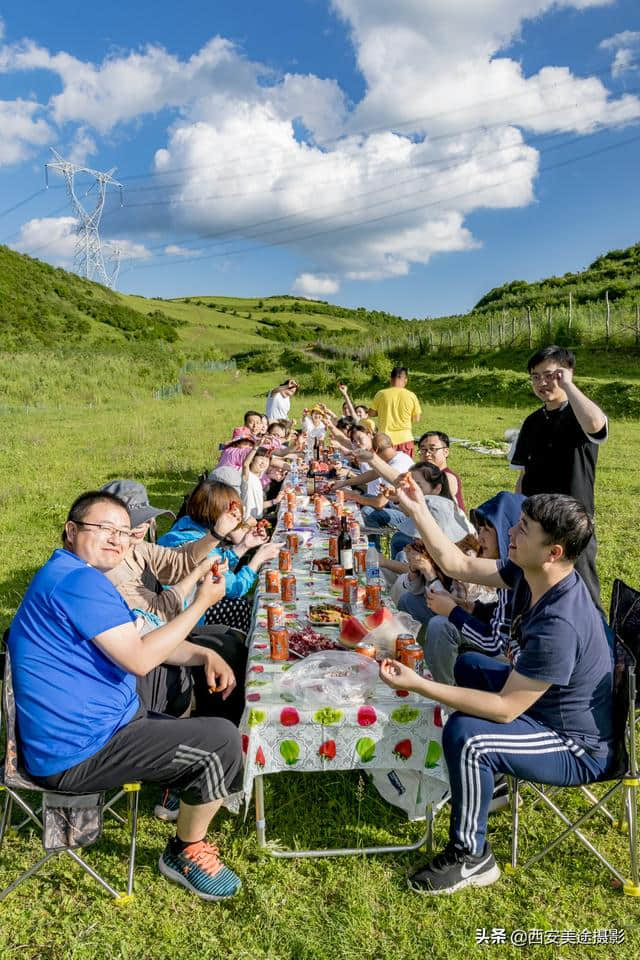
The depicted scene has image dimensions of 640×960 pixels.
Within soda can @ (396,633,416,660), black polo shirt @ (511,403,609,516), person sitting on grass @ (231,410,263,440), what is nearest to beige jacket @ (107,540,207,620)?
soda can @ (396,633,416,660)

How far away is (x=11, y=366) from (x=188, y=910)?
35.1 m

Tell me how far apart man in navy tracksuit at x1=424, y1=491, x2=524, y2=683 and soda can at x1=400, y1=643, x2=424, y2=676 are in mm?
493

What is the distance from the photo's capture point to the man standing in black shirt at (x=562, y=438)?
392 centimetres

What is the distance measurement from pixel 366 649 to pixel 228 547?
201 cm

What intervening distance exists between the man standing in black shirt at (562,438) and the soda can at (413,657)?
154cm

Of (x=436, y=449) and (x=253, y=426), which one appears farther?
(x=253, y=426)

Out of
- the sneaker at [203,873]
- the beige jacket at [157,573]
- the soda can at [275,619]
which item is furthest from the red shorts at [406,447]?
the sneaker at [203,873]

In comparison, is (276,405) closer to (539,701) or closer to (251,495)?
(251,495)

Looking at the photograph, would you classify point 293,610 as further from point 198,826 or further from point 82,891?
point 82,891

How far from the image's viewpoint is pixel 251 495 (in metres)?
6.74

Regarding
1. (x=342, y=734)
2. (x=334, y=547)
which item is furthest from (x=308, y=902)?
(x=334, y=547)

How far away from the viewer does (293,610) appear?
366 cm

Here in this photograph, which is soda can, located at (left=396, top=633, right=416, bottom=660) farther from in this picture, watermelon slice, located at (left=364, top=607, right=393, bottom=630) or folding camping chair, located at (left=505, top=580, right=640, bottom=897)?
folding camping chair, located at (left=505, top=580, right=640, bottom=897)

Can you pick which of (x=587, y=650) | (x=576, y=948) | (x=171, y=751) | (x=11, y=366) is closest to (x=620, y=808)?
(x=576, y=948)
